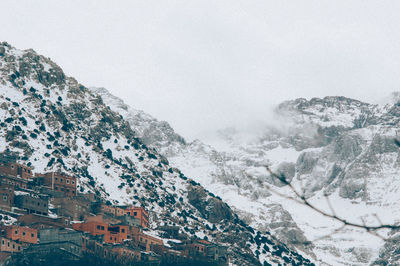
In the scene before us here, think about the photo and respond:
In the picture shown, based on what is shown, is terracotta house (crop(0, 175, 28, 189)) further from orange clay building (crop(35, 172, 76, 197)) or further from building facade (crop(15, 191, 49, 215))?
orange clay building (crop(35, 172, 76, 197))

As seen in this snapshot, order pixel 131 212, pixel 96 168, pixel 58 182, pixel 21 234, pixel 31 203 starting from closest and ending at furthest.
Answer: pixel 21 234 < pixel 31 203 < pixel 58 182 < pixel 131 212 < pixel 96 168

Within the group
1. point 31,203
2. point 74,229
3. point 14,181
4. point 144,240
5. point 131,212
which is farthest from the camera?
point 131,212

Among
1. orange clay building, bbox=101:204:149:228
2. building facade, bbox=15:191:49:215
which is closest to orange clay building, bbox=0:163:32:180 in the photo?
building facade, bbox=15:191:49:215

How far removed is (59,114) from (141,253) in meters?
70.3

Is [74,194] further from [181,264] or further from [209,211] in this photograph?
[209,211]

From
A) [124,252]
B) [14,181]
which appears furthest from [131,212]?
[124,252]

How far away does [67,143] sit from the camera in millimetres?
184000

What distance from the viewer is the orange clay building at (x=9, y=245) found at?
115m

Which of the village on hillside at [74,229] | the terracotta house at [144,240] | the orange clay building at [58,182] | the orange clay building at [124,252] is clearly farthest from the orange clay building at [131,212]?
the orange clay building at [124,252]

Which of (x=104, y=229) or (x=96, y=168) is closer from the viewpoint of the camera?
(x=104, y=229)

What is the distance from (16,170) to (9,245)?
31870 millimetres

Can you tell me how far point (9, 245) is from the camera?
115938 millimetres

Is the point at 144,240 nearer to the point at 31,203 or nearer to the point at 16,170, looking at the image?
the point at 31,203

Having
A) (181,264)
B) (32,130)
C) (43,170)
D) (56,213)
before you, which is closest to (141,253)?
(181,264)
